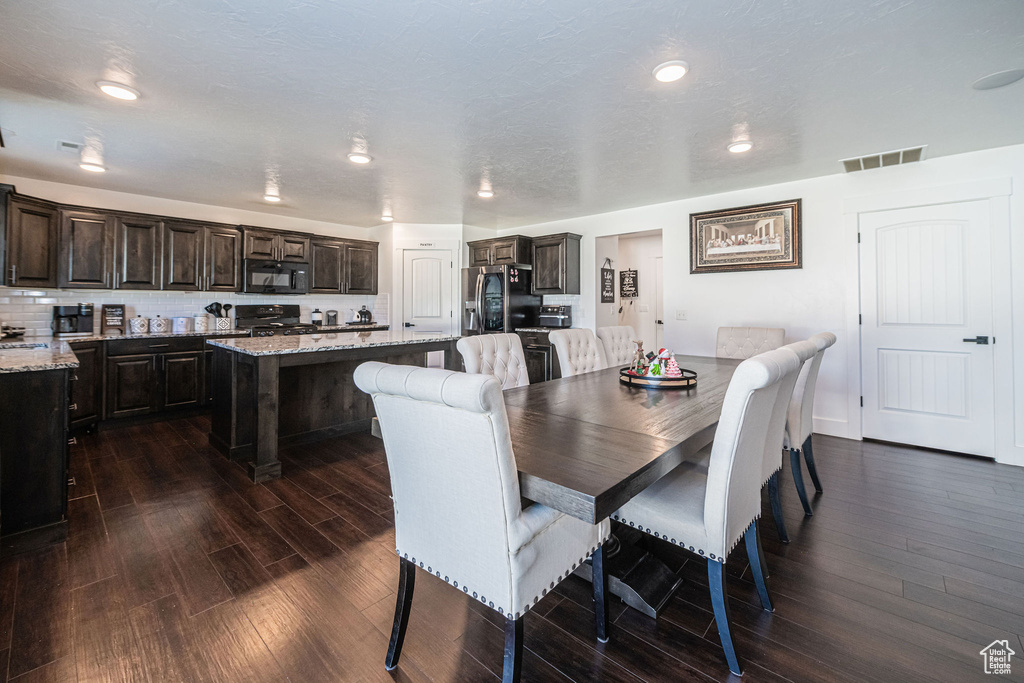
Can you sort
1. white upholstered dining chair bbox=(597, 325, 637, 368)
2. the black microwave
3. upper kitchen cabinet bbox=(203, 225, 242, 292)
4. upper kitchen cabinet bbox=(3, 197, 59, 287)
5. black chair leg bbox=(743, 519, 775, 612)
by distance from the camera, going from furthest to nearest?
the black microwave → upper kitchen cabinet bbox=(203, 225, 242, 292) → upper kitchen cabinet bbox=(3, 197, 59, 287) → white upholstered dining chair bbox=(597, 325, 637, 368) → black chair leg bbox=(743, 519, 775, 612)

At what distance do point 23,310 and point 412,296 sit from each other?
3930 millimetres

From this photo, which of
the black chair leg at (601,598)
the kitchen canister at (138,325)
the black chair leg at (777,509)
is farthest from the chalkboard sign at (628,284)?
the kitchen canister at (138,325)

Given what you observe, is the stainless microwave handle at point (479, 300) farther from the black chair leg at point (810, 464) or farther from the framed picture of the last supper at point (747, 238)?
the black chair leg at point (810, 464)

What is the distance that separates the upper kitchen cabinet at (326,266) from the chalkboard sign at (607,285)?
3.61 metres

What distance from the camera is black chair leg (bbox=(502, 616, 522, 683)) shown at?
3.81ft

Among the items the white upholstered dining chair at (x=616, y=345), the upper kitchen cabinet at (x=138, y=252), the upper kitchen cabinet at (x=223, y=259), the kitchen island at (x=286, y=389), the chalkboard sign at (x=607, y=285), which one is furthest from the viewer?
the chalkboard sign at (x=607, y=285)

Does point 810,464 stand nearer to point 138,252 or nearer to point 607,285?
point 607,285

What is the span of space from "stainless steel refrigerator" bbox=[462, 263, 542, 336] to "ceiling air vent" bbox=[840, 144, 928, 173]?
11.7 ft

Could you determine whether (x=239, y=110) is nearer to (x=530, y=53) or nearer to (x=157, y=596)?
(x=530, y=53)

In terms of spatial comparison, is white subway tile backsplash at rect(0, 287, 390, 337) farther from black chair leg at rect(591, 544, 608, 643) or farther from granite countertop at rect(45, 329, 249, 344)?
black chair leg at rect(591, 544, 608, 643)

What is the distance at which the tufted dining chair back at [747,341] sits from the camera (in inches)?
135

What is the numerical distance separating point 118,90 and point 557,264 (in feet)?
14.2

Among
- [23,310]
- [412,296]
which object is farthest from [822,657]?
[23,310]

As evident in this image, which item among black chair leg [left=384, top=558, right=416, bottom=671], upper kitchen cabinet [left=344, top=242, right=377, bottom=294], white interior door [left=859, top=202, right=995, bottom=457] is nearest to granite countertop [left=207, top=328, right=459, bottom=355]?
black chair leg [left=384, top=558, right=416, bottom=671]
